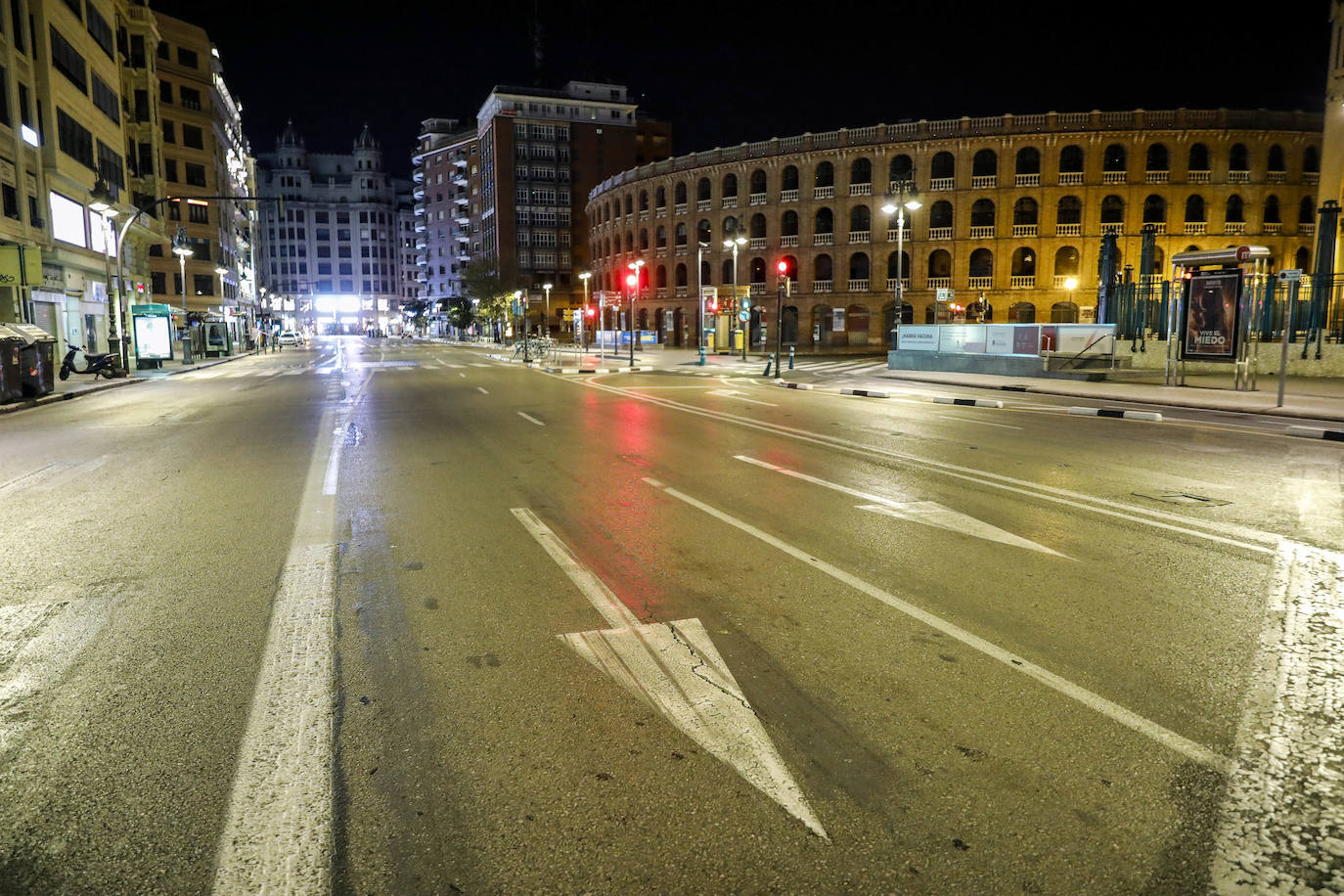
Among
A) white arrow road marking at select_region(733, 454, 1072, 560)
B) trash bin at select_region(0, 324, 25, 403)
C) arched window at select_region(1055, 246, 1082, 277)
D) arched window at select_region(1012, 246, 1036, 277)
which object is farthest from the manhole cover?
arched window at select_region(1055, 246, 1082, 277)

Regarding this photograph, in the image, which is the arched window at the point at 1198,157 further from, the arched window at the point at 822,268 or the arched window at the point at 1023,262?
the arched window at the point at 822,268

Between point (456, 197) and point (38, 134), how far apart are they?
108 m

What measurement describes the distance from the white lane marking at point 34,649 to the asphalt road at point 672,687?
0.03 metres

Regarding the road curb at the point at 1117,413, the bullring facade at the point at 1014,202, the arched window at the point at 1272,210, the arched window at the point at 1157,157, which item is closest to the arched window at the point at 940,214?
the bullring facade at the point at 1014,202

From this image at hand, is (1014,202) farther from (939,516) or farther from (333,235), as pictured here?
(333,235)

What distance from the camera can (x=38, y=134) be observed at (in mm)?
32531

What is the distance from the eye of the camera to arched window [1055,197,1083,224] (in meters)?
56.7

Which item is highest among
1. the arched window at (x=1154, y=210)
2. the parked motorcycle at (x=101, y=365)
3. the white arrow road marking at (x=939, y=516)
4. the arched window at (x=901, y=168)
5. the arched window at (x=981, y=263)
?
the arched window at (x=901, y=168)

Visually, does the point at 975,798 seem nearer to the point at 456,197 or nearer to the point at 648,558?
the point at 648,558

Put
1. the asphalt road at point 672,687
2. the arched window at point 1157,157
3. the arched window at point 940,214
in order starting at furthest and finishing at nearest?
1. the arched window at point 940,214
2. the arched window at point 1157,157
3. the asphalt road at point 672,687

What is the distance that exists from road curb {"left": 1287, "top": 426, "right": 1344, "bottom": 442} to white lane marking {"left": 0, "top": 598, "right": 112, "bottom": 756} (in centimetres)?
1618

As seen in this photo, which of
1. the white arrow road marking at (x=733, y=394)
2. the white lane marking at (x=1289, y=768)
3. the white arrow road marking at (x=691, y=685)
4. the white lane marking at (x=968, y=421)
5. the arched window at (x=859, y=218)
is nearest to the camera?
the white lane marking at (x=1289, y=768)

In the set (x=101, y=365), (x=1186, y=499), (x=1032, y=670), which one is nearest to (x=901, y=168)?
(x=101, y=365)

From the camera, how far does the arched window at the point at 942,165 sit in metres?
58.2
